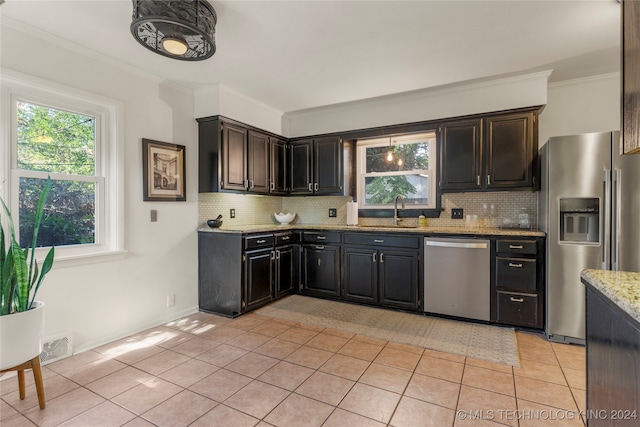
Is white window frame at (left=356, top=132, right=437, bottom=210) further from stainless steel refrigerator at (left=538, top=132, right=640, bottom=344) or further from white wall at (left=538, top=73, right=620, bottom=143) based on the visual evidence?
stainless steel refrigerator at (left=538, top=132, right=640, bottom=344)

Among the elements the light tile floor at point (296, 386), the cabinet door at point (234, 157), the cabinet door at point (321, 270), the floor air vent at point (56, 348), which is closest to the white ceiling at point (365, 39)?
the cabinet door at point (234, 157)

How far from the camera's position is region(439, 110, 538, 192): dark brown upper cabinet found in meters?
3.23

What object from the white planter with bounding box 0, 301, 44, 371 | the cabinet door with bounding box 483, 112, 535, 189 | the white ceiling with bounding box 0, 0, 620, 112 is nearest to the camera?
the white planter with bounding box 0, 301, 44, 371

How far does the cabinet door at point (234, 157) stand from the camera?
3.57m

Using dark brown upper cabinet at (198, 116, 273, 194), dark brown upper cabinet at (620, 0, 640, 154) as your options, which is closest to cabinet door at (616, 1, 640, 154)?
dark brown upper cabinet at (620, 0, 640, 154)

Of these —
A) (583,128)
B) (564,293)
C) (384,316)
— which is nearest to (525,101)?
(583,128)

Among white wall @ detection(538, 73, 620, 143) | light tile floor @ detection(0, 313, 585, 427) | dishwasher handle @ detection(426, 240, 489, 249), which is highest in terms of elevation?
white wall @ detection(538, 73, 620, 143)

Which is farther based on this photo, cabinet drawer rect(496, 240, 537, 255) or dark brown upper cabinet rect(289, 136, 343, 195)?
dark brown upper cabinet rect(289, 136, 343, 195)

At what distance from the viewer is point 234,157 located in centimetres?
371

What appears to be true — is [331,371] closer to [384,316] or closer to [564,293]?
[384,316]

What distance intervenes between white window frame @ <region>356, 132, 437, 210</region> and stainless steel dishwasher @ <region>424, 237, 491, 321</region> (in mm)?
814

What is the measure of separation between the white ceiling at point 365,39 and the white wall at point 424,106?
25 centimetres

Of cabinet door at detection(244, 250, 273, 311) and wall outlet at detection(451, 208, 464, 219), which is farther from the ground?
wall outlet at detection(451, 208, 464, 219)

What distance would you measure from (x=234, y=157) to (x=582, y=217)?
3471mm
